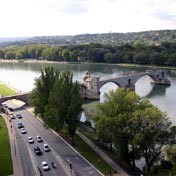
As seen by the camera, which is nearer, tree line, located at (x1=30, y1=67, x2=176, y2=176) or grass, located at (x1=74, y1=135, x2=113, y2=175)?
tree line, located at (x1=30, y1=67, x2=176, y2=176)

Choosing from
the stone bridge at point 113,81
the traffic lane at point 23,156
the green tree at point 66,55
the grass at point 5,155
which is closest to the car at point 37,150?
the traffic lane at point 23,156

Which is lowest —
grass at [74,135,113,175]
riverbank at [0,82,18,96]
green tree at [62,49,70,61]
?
riverbank at [0,82,18,96]

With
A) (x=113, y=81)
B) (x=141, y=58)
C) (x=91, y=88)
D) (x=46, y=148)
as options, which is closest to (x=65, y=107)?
(x=46, y=148)

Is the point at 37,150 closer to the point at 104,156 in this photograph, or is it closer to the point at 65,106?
the point at 65,106

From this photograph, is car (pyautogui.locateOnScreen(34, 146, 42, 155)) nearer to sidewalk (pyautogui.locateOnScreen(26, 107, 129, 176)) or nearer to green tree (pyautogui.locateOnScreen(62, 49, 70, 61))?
sidewalk (pyautogui.locateOnScreen(26, 107, 129, 176))

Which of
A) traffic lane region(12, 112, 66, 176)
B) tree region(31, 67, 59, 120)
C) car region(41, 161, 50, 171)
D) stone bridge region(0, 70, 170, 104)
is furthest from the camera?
stone bridge region(0, 70, 170, 104)

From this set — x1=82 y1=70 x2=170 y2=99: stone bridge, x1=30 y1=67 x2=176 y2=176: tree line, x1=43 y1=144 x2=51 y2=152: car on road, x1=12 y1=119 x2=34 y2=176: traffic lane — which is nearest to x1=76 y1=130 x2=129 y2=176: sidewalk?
x1=30 y1=67 x2=176 y2=176: tree line

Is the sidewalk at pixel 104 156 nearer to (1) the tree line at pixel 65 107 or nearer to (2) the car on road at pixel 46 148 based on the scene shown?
(1) the tree line at pixel 65 107
